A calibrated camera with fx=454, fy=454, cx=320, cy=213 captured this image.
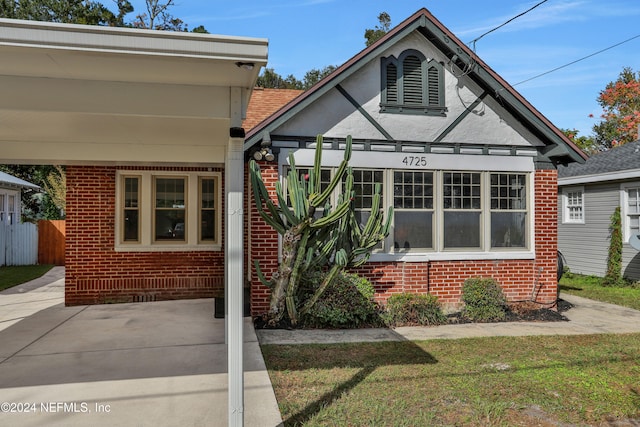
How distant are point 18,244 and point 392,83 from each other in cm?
1597

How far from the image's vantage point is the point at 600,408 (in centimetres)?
441

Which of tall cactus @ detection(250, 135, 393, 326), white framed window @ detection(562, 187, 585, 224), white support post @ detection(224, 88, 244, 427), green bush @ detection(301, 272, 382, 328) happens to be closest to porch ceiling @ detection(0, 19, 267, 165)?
white support post @ detection(224, 88, 244, 427)

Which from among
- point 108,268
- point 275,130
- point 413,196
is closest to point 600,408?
→ point 413,196

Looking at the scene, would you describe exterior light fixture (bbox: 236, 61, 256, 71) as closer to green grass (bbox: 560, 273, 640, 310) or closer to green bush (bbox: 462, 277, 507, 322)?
green bush (bbox: 462, 277, 507, 322)

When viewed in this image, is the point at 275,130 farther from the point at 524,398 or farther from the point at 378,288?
the point at 524,398

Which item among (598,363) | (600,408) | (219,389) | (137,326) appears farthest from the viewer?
(137,326)

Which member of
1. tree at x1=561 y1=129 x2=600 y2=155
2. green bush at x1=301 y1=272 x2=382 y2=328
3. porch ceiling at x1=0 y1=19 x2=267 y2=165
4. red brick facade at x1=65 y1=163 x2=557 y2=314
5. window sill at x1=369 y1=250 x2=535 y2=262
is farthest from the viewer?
tree at x1=561 y1=129 x2=600 y2=155

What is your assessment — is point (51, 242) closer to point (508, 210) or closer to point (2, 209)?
point (2, 209)

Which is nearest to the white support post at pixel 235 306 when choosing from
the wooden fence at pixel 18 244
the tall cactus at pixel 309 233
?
the tall cactus at pixel 309 233

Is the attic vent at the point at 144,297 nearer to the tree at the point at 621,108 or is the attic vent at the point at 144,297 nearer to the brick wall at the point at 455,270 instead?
the brick wall at the point at 455,270

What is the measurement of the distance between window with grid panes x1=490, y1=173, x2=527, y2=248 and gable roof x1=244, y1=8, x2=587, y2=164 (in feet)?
2.81

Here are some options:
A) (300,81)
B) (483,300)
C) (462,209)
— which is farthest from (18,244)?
(300,81)

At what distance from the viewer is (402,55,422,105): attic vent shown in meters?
8.53

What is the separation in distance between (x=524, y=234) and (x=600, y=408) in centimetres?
499
